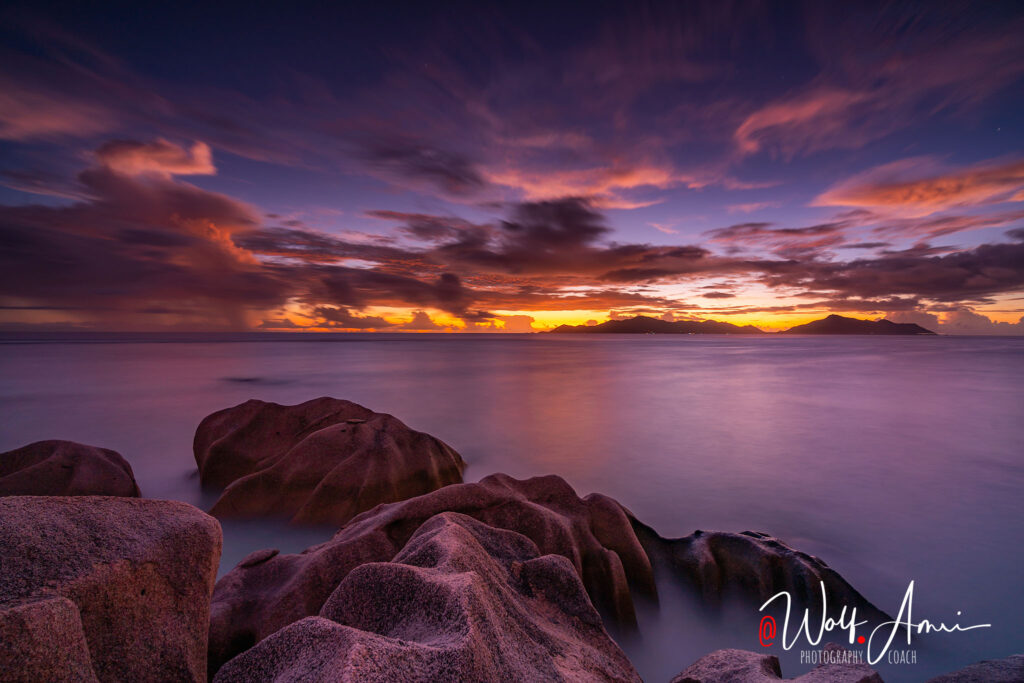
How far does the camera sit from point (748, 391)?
21.5 metres

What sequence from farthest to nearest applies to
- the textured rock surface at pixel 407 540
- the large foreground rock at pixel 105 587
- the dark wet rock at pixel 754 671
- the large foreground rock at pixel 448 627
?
the textured rock surface at pixel 407 540 < the dark wet rock at pixel 754 671 < the large foreground rock at pixel 448 627 < the large foreground rock at pixel 105 587

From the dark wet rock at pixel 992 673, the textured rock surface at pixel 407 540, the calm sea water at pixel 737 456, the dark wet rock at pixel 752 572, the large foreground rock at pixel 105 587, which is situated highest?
the large foreground rock at pixel 105 587

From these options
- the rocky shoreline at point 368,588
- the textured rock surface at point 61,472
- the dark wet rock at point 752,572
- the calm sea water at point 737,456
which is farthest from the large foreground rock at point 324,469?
the dark wet rock at point 752,572

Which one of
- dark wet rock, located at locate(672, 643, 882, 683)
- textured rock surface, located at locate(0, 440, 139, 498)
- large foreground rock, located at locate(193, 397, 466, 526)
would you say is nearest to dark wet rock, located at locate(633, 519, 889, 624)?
dark wet rock, located at locate(672, 643, 882, 683)

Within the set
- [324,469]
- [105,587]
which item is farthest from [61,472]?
[105,587]

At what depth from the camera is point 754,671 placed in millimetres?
2600

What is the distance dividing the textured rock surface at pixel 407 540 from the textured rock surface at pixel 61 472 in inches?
146

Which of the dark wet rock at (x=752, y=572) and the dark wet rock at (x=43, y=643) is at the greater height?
the dark wet rock at (x=43, y=643)

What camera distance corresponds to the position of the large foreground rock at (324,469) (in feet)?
20.0

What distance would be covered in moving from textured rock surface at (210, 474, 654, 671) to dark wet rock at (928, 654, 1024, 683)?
2550mm
